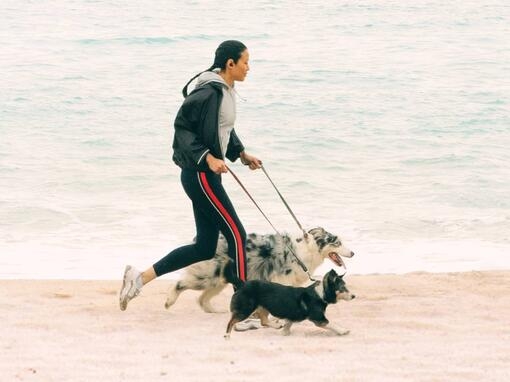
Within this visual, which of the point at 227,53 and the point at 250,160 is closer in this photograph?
the point at 227,53

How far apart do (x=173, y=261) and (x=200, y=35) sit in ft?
67.4

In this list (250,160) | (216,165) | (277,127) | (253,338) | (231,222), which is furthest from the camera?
(277,127)

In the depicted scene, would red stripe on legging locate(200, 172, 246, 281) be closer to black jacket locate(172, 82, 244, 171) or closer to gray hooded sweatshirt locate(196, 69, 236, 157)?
black jacket locate(172, 82, 244, 171)

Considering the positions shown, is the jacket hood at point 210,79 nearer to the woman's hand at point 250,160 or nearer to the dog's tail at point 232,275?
the woman's hand at point 250,160

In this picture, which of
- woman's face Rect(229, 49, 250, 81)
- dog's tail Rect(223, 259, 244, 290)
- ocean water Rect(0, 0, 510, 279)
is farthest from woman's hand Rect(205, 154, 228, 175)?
ocean water Rect(0, 0, 510, 279)

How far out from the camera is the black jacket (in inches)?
253

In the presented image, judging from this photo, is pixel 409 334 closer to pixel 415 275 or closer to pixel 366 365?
pixel 366 365

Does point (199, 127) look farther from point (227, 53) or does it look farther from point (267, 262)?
point (267, 262)

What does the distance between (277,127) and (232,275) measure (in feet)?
39.6

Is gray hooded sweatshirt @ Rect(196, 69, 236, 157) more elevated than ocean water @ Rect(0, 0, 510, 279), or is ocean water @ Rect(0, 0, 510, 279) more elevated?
gray hooded sweatshirt @ Rect(196, 69, 236, 157)

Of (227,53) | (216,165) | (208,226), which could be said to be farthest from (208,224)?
(227,53)

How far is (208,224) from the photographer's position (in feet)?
22.0

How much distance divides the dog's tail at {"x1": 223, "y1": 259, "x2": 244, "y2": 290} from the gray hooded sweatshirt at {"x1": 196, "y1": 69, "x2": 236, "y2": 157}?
2.60 ft

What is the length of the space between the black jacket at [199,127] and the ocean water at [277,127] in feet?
11.6
